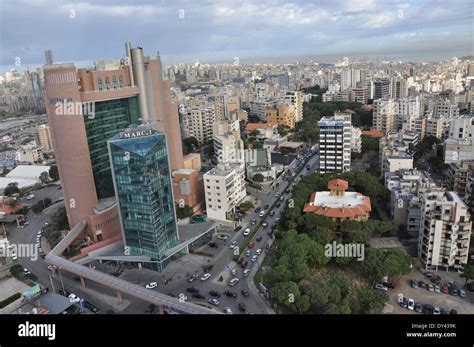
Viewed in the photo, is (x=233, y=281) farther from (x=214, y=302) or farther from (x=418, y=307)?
(x=418, y=307)

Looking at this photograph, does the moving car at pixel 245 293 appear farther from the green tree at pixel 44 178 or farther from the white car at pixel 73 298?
the green tree at pixel 44 178

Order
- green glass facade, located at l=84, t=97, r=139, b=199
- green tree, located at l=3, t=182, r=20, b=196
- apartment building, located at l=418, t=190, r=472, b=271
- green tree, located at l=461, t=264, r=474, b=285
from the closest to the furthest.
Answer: green tree, located at l=461, t=264, r=474, b=285, apartment building, located at l=418, t=190, r=472, b=271, green glass facade, located at l=84, t=97, r=139, b=199, green tree, located at l=3, t=182, r=20, b=196

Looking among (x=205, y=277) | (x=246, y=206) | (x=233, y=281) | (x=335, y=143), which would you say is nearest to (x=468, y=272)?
(x=233, y=281)

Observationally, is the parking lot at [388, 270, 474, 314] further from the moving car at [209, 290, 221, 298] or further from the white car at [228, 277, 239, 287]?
the moving car at [209, 290, 221, 298]

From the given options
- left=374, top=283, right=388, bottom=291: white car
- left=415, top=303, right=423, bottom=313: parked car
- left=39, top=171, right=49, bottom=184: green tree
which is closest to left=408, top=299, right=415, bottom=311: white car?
left=415, top=303, right=423, bottom=313: parked car

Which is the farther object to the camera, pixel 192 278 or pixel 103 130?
pixel 103 130
